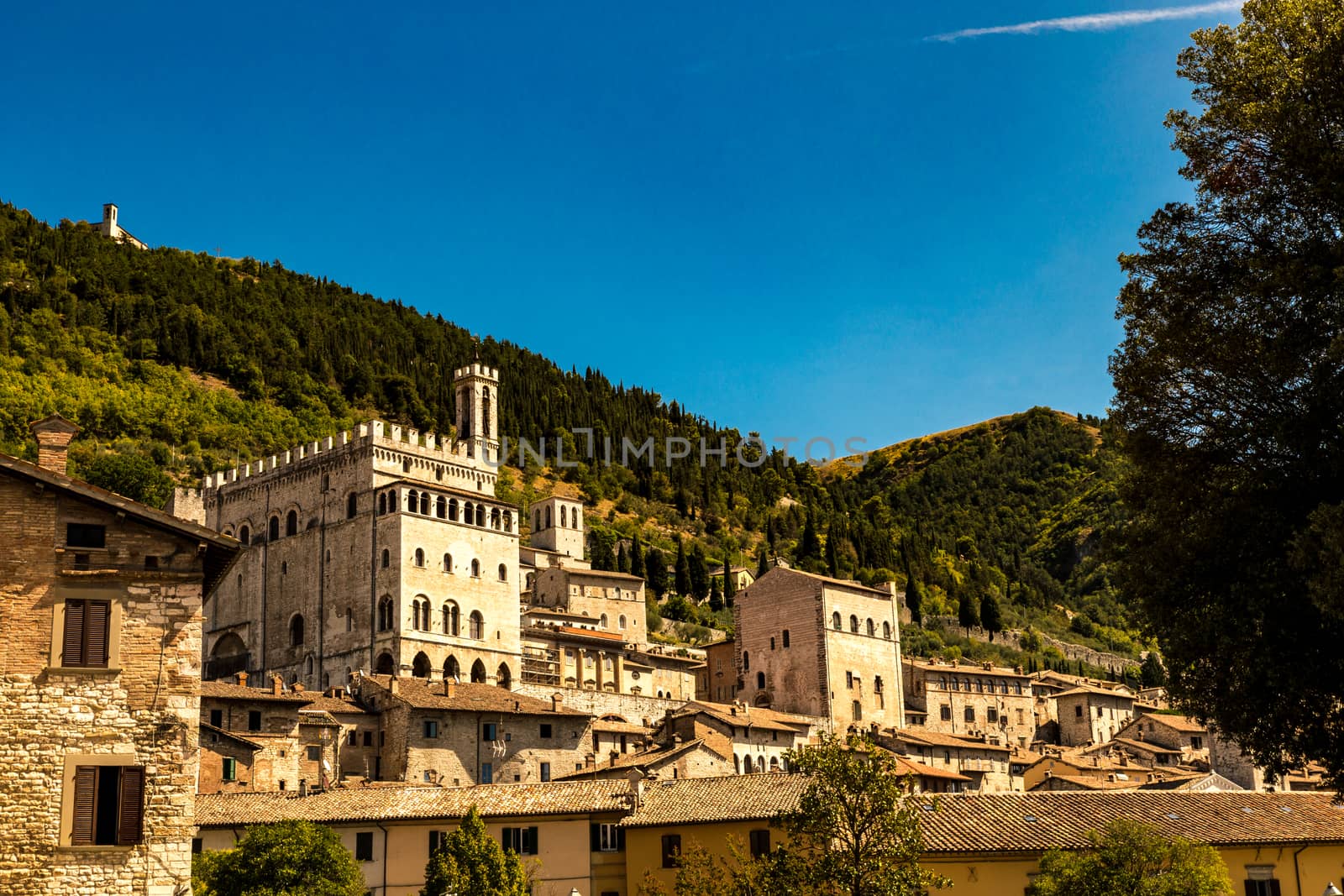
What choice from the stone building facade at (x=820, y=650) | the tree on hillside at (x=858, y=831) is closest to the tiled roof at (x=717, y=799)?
the tree on hillside at (x=858, y=831)

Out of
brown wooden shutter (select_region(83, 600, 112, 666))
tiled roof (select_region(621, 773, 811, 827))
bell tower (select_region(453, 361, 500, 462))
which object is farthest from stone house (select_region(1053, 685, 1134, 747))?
brown wooden shutter (select_region(83, 600, 112, 666))

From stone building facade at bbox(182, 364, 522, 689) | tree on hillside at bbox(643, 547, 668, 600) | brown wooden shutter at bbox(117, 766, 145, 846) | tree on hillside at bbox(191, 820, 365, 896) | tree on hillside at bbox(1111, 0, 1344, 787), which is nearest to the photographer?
tree on hillside at bbox(1111, 0, 1344, 787)

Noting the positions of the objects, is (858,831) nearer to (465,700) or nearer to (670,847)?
(670,847)

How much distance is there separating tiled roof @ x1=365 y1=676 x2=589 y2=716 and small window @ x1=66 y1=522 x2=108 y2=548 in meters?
36.3

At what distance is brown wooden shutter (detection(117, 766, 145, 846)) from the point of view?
21781 millimetres

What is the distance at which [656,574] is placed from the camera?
131000mm

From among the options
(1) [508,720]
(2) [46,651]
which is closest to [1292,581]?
(2) [46,651]

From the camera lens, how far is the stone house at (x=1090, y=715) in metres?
99.5

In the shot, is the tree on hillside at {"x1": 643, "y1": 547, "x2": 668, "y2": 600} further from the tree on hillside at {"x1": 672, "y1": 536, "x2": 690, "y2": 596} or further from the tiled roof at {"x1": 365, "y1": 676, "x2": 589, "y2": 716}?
the tiled roof at {"x1": 365, "y1": 676, "x2": 589, "y2": 716}

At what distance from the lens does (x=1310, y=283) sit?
19.6 meters

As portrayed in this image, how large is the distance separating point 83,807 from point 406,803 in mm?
21642

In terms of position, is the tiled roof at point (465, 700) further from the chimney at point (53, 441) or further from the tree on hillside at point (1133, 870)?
the chimney at point (53, 441)

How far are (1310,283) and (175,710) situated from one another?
55.9 ft

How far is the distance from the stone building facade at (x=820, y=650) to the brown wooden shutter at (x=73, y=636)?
65.4 metres
